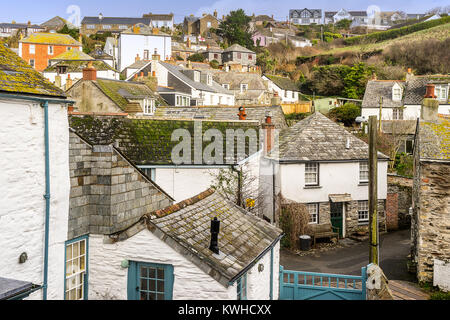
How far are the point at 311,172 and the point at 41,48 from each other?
61.2 meters

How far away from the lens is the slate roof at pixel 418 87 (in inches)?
1691

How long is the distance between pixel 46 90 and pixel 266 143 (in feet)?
52.0

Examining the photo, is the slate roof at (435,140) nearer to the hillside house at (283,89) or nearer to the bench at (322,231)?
the bench at (322,231)

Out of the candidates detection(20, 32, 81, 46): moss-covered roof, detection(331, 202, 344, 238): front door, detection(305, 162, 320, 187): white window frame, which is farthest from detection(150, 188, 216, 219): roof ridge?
detection(20, 32, 81, 46): moss-covered roof

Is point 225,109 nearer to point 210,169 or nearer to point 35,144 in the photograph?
point 210,169

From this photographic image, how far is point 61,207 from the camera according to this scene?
8.80m

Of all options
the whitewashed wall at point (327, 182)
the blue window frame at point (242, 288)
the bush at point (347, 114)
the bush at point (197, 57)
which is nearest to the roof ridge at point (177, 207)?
the blue window frame at point (242, 288)

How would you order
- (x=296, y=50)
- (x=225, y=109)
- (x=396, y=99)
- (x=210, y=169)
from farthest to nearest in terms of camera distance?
(x=296, y=50), (x=396, y=99), (x=225, y=109), (x=210, y=169)

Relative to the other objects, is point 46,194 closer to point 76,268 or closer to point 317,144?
point 76,268

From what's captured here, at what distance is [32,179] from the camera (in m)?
8.21

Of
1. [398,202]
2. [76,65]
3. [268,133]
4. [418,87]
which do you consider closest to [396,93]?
[418,87]

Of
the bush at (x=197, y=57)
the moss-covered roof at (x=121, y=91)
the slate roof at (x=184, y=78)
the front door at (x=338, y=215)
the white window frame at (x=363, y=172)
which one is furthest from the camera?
the bush at (x=197, y=57)

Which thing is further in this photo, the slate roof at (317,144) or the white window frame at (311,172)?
the white window frame at (311,172)

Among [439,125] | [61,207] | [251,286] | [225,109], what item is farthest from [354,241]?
[61,207]
